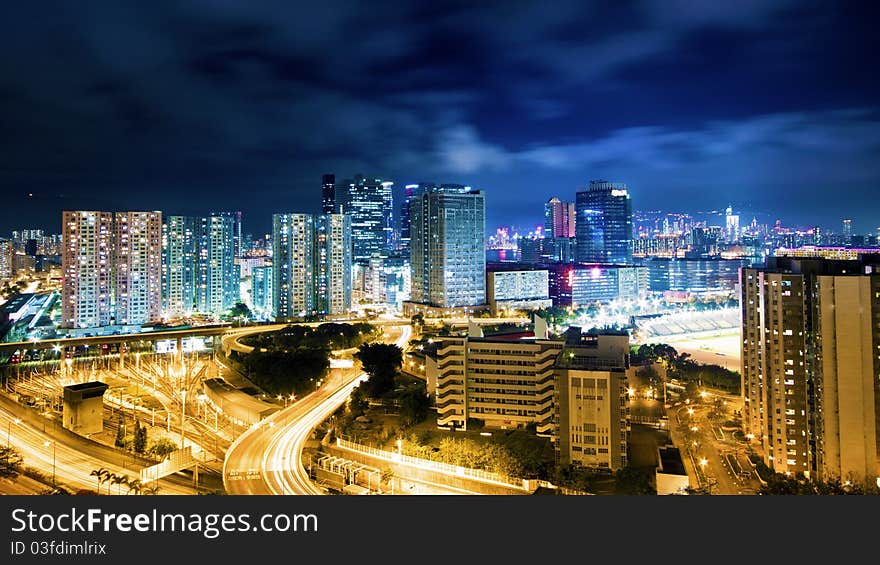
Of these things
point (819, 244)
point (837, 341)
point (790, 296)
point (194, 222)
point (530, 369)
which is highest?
point (194, 222)

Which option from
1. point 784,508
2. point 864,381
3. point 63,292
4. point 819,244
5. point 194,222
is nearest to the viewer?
point 784,508

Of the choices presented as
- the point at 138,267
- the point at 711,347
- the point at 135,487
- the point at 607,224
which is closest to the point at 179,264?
the point at 138,267

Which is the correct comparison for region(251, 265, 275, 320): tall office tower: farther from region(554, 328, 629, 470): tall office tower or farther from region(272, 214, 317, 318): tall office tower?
region(554, 328, 629, 470): tall office tower

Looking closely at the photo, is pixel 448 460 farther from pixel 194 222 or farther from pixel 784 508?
pixel 194 222

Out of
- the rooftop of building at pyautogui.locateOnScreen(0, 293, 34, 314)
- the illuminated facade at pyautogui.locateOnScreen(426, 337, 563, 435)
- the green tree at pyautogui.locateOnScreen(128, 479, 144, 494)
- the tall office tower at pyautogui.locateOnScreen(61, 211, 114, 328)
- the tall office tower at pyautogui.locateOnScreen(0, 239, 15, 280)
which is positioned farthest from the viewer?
the tall office tower at pyautogui.locateOnScreen(0, 239, 15, 280)

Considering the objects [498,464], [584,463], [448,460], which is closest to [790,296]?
[584,463]

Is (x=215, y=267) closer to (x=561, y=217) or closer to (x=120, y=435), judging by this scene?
(x=120, y=435)

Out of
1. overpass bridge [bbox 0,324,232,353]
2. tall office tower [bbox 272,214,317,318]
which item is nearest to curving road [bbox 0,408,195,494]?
overpass bridge [bbox 0,324,232,353]
